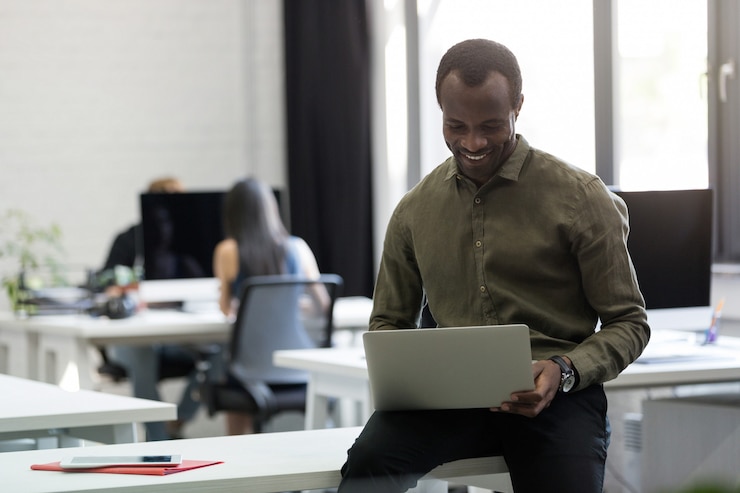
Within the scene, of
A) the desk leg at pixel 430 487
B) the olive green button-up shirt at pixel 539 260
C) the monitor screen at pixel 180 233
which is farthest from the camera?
the monitor screen at pixel 180 233

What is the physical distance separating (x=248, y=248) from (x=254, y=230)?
0.08 m

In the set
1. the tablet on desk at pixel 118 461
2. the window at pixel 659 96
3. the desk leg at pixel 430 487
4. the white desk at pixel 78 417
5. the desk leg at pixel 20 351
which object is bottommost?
the desk leg at pixel 20 351

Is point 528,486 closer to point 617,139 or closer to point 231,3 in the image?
point 617,139

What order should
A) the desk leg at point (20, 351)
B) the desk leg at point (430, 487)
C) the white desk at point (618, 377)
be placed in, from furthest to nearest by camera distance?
1. the desk leg at point (20, 351)
2. the white desk at point (618, 377)
3. the desk leg at point (430, 487)

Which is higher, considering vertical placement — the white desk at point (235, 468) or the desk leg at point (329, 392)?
the white desk at point (235, 468)

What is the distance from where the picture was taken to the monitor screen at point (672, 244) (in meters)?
2.82

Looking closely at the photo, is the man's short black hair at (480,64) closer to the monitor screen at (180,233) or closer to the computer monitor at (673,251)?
the computer monitor at (673,251)

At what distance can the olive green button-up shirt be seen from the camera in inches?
71.2

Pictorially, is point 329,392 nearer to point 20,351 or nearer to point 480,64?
point 480,64

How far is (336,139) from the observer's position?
6.10m

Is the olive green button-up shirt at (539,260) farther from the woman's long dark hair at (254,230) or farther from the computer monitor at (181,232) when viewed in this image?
the computer monitor at (181,232)

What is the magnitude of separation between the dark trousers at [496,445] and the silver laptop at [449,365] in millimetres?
51

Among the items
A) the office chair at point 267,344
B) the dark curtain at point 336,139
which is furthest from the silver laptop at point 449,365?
the dark curtain at point 336,139

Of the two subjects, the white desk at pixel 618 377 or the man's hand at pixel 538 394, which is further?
the white desk at pixel 618 377
